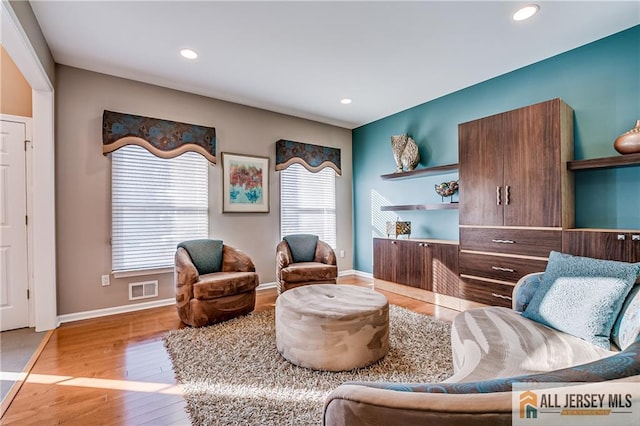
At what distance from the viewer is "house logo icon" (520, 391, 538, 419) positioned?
0.46m

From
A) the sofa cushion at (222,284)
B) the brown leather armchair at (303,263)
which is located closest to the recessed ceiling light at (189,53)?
the sofa cushion at (222,284)

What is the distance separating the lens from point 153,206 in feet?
12.1

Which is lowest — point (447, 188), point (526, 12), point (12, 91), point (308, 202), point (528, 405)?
point (528, 405)

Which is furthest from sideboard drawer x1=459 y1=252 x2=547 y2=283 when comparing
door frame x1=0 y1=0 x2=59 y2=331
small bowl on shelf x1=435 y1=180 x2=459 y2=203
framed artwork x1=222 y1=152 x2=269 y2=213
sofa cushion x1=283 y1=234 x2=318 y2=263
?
door frame x1=0 y1=0 x2=59 y2=331

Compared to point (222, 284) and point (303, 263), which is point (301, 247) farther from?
point (222, 284)

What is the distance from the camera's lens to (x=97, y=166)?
11.1ft

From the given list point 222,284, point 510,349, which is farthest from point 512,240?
point 222,284

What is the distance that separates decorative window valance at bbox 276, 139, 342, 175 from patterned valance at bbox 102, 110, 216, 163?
1026 millimetres

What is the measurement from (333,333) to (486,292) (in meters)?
2.03

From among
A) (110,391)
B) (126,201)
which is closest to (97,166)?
(126,201)

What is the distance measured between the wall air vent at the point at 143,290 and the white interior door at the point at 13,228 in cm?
90

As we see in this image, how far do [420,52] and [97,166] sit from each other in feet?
12.1

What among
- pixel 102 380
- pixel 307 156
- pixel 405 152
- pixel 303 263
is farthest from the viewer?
pixel 307 156

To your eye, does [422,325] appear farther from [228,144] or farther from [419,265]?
[228,144]
